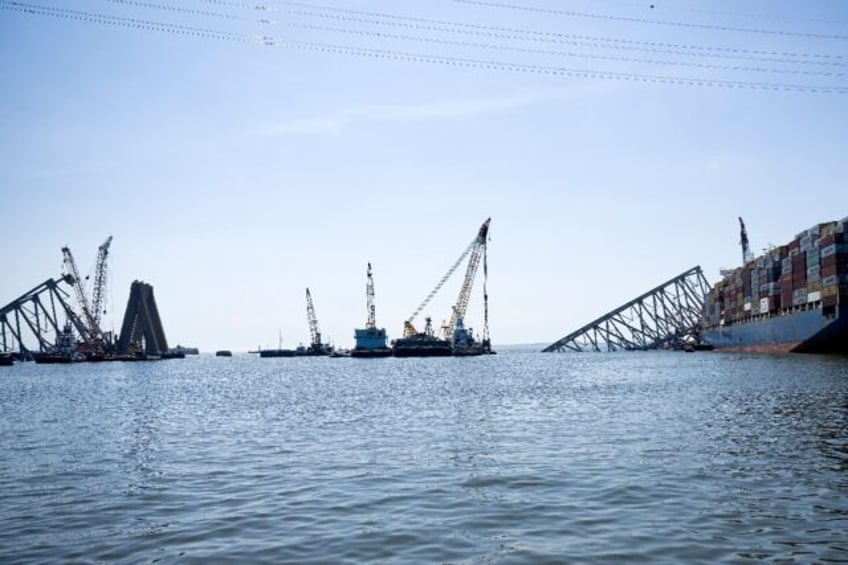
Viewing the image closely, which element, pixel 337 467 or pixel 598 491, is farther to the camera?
pixel 337 467

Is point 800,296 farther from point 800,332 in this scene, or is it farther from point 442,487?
point 442,487

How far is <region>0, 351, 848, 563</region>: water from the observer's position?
49.6 feet

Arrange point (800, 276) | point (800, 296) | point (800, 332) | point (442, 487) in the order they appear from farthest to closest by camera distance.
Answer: point (800, 276) < point (800, 296) < point (800, 332) < point (442, 487)

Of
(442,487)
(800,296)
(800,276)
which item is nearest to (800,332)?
(800,296)

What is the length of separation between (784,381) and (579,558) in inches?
2269

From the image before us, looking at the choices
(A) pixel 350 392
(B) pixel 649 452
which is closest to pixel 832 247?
(A) pixel 350 392

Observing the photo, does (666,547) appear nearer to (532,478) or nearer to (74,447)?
(532,478)

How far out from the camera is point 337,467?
25.6 metres

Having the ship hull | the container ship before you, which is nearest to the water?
the ship hull

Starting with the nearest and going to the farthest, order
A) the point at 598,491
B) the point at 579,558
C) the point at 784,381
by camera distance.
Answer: the point at 579,558 → the point at 598,491 → the point at 784,381

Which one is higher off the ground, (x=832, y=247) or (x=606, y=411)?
(x=832, y=247)

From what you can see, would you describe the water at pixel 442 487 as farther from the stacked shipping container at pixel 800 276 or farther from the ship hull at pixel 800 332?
the stacked shipping container at pixel 800 276

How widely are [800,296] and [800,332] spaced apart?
8025mm

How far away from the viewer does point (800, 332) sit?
117m
